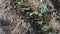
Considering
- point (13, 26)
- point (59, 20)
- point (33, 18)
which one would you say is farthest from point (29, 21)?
point (59, 20)

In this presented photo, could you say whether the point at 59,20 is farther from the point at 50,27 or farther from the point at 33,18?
the point at 33,18

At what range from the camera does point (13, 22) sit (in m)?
3.93

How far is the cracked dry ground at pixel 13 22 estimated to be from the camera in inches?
149

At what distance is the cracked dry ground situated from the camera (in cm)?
378

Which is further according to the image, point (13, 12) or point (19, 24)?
point (13, 12)

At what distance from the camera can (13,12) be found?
4152mm

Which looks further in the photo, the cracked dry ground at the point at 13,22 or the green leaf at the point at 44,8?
the green leaf at the point at 44,8

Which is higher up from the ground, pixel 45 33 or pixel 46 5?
pixel 46 5

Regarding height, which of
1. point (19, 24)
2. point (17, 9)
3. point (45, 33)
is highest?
point (17, 9)

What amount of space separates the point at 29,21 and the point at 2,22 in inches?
25.5

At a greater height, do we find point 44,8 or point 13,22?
point 44,8

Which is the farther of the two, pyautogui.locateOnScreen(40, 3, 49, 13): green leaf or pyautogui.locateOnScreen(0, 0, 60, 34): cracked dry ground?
pyautogui.locateOnScreen(40, 3, 49, 13): green leaf

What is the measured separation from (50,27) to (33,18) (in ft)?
1.70

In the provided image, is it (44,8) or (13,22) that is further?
(44,8)
